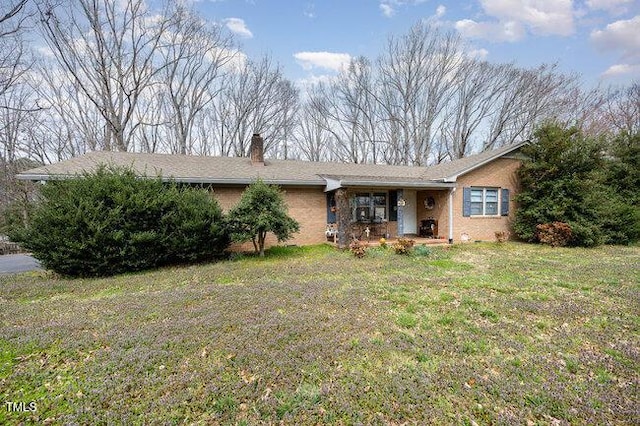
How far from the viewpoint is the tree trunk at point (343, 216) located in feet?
35.0

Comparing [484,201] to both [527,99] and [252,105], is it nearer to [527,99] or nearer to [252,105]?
[527,99]

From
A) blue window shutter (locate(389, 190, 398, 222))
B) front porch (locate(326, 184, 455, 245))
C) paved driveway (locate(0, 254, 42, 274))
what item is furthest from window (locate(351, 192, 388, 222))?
paved driveway (locate(0, 254, 42, 274))

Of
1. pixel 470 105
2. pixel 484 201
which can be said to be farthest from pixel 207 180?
pixel 470 105

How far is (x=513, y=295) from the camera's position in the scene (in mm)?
5641

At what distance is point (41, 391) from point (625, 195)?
847 inches

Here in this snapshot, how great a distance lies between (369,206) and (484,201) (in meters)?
5.59

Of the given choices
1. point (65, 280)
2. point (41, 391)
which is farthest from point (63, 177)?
point (41, 391)

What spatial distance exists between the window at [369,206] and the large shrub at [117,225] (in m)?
6.02

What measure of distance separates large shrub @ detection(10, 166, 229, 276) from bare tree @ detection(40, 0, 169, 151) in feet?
38.6

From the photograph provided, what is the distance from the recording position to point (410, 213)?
1420 cm

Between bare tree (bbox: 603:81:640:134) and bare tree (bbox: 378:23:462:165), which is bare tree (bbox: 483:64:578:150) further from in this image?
bare tree (bbox: 378:23:462:165)

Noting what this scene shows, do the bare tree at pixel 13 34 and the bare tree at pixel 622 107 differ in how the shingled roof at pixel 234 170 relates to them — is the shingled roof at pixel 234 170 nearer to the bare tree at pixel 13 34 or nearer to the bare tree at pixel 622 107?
the bare tree at pixel 13 34

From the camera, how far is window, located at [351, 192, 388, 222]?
12.5m

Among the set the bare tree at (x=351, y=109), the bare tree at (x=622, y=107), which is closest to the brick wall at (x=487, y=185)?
the bare tree at (x=622, y=107)
